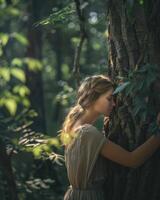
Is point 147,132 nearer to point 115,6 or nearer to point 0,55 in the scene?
point 115,6

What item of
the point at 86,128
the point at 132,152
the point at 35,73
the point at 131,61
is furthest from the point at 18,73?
the point at 35,73

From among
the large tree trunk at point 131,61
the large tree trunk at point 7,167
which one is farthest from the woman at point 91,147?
the large tree trunk at point 7,167

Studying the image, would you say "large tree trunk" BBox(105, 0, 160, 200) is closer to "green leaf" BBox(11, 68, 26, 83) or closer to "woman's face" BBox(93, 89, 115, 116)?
"woman's face" BBox(93, 89, 115, 116)

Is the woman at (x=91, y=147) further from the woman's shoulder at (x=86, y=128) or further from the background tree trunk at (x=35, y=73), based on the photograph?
the background tree trunk at (x=35, y=73)

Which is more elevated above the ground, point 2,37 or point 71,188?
point 2,37

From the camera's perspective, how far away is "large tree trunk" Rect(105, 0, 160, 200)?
4805mm

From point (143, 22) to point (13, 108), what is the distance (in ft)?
7.01

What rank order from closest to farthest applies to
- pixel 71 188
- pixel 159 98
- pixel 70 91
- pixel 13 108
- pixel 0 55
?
pixel 13 108, pixel 0 55, pixel 159 98, pixel 71 188, pixel 70 91

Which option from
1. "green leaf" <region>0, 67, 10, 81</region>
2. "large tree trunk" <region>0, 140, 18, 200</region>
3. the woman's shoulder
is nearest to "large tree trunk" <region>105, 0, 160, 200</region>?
the woman's shoulder

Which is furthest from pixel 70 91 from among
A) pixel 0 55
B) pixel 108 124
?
pixel 0 55

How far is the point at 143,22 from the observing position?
4820 millimetres

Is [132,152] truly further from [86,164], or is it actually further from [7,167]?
[7,167]

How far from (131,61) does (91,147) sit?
740 millimetres

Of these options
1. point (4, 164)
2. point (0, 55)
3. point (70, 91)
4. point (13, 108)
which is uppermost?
point (0, 55)
